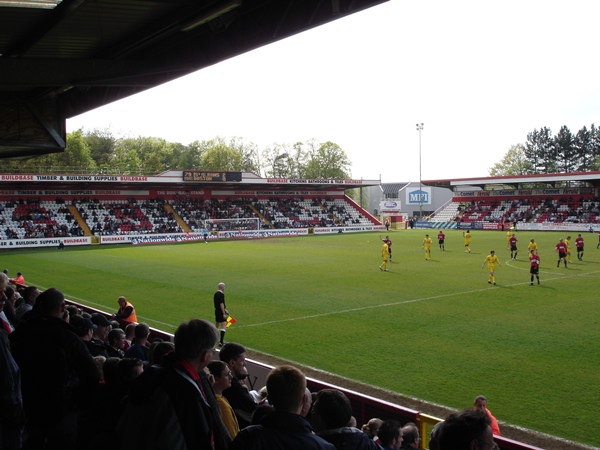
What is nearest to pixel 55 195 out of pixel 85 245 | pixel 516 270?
pixel 85 245

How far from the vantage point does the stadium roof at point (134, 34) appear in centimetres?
758

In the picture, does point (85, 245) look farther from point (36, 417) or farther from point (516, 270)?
point (36, 417)

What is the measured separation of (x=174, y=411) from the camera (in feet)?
9.59

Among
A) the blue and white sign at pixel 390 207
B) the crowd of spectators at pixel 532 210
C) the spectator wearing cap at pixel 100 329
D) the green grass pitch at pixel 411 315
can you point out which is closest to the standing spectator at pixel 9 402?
the spectator wearing cap at pixel 100 329

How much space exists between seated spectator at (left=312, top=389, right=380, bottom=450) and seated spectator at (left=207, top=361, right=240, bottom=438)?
56 cm

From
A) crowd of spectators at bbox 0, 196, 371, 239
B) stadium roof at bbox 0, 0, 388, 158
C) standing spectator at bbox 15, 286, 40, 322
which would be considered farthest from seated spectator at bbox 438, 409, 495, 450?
crowd of spectators at bbox 0, 196, 371, 239

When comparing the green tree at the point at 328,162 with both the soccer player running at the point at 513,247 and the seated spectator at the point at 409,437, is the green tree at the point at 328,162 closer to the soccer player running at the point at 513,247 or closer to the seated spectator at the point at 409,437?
the soccer player running at the point at 513,247

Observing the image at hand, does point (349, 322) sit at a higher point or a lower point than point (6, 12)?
lower

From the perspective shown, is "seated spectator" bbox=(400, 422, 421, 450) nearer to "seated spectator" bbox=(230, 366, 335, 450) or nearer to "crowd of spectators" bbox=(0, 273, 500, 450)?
"crowd of spectators" bbox=(0, 273, 500, 450)

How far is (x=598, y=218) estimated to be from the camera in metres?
60.5

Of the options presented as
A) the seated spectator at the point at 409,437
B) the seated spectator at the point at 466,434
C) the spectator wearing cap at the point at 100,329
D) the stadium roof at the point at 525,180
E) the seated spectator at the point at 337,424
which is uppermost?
the stadium roof at the point at 525,180

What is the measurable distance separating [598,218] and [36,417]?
218 feet

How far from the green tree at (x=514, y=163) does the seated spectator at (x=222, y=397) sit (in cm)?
12136

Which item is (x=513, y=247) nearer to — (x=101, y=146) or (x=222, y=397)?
(x=222, y=397)
